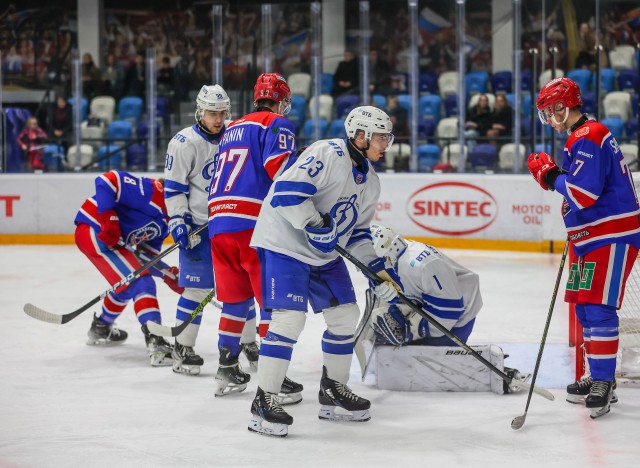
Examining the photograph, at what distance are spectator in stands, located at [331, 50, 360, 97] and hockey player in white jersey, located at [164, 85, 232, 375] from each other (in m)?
5.27

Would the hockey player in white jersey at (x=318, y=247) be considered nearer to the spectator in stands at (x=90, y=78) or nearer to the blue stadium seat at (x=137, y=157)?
the blue stadium seat at (x=137, y=157)

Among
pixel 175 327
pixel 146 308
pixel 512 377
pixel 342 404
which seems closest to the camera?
pixel 342 404

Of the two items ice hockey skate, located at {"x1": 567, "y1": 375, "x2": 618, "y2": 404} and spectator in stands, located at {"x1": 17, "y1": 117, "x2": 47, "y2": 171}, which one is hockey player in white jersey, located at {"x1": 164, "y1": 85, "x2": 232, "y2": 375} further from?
spectator in stands, located at {"x1": 17, "y1": 117, "x2": 47, "y2": 171}

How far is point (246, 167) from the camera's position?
397cm

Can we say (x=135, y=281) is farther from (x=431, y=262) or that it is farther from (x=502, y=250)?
(x=502, y=250)

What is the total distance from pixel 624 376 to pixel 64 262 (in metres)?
5.05

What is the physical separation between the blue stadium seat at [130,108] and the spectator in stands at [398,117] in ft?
8.52

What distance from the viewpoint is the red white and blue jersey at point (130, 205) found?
4.86 m

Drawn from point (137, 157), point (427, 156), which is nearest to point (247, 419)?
point (427, 156)

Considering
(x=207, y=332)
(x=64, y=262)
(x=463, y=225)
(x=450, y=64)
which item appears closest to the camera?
(x=207, y=332)

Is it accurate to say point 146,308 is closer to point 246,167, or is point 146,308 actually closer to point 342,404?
point 246,167

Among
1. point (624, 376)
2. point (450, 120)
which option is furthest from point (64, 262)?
point (624, 376)

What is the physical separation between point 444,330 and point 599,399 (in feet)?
1.94

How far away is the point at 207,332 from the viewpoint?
5410mm
